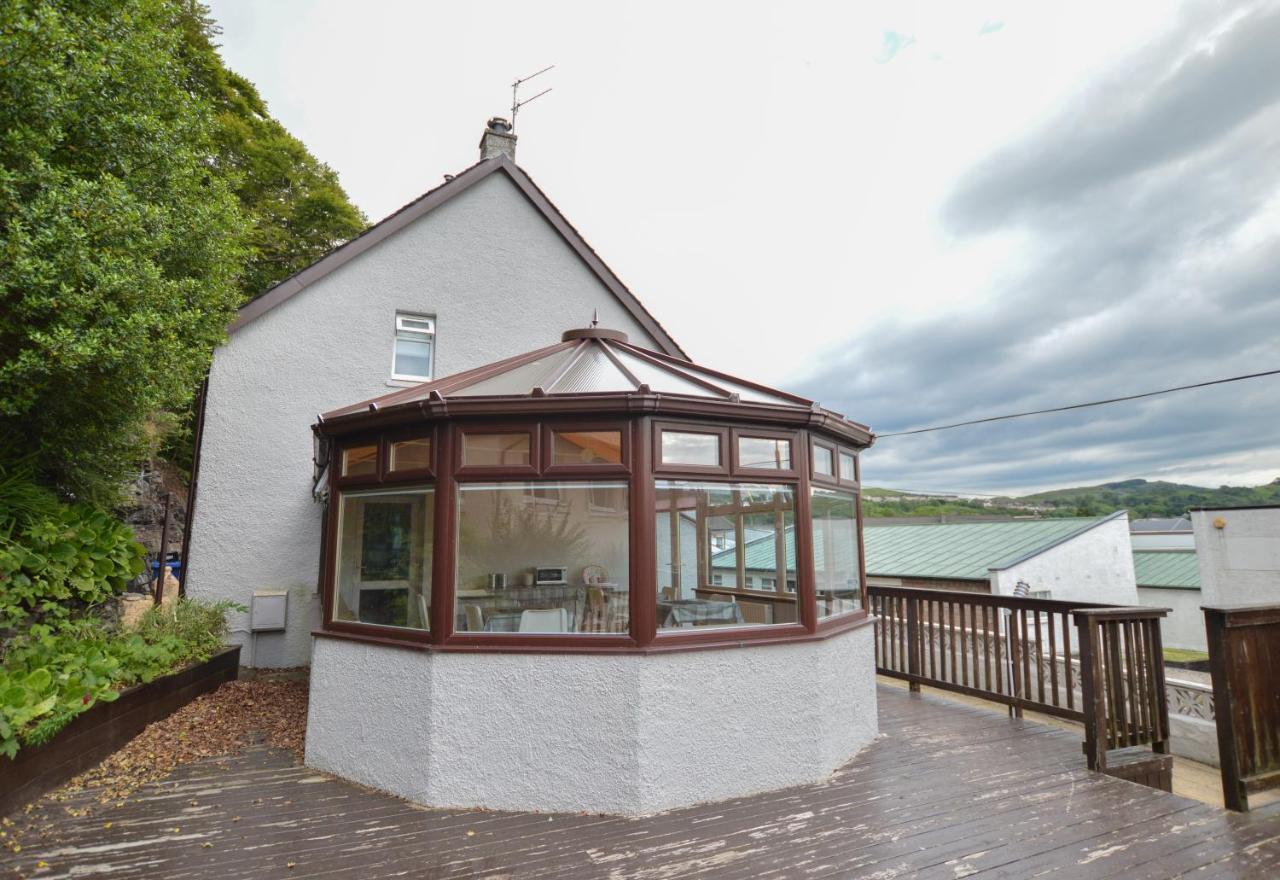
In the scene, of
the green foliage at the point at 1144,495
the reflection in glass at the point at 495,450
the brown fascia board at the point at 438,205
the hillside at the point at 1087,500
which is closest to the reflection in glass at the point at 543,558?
the reflection in glass at the point at 495,450

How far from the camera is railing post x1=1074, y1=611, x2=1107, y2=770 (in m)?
4.30

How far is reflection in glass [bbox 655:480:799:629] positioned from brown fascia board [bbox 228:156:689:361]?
4.87 metres

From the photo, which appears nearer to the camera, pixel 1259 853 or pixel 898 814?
pixel 1259 853

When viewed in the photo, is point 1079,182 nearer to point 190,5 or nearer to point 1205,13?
point 1205,13

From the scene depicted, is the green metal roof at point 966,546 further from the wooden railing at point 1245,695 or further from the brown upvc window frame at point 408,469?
the brown upvc window frame at point 408,469

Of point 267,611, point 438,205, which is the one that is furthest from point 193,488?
point 438,205

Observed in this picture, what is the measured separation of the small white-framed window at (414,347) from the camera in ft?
27.0

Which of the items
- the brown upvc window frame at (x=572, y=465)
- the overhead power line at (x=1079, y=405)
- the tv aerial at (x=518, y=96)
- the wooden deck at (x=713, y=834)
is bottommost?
the wooden deck at (x=713, y=834)

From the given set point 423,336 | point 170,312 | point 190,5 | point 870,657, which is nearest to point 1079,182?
point 870,657

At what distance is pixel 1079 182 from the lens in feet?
42.4

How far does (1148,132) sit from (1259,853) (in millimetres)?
11900

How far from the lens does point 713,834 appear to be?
11.3 ft

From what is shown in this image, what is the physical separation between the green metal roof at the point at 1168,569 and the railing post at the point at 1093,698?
23.8 metres

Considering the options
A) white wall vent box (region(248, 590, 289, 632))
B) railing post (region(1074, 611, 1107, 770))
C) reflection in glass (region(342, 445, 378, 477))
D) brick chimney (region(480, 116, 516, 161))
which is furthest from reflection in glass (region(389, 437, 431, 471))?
brick chimney (region(480, 116, 516, 161))
